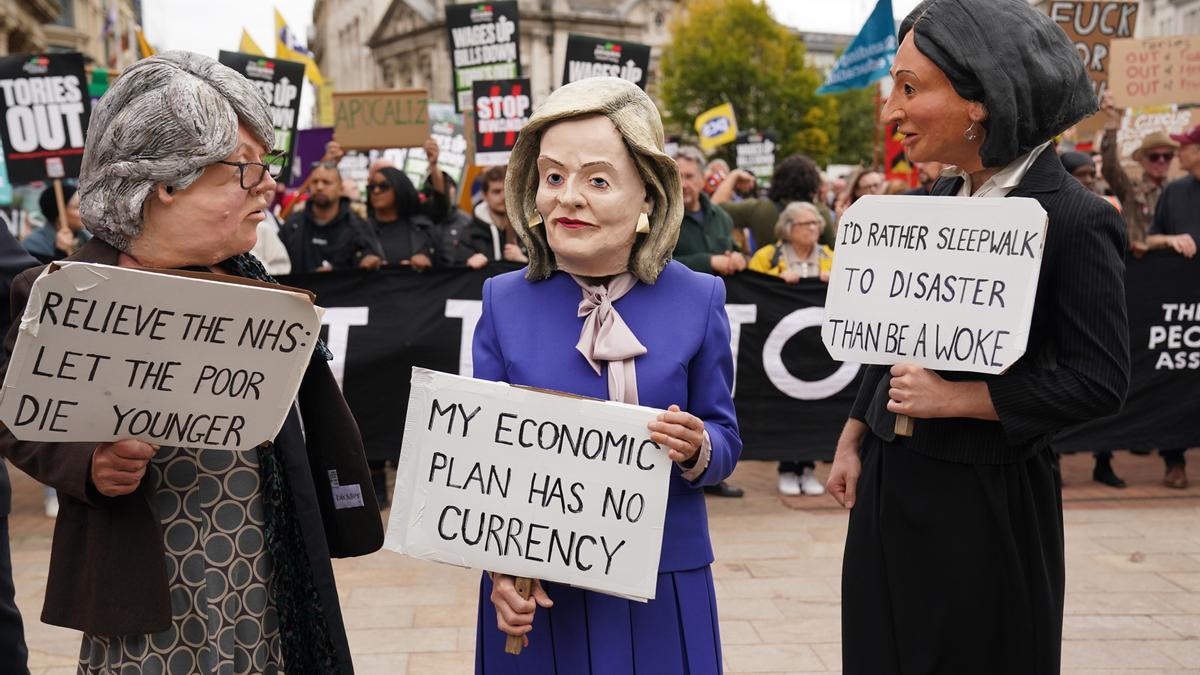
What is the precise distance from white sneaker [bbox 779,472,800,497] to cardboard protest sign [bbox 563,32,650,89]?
12.1 ft

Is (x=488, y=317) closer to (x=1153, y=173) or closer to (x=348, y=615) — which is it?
(x=348, y=615)

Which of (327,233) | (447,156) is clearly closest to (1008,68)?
(327,233)

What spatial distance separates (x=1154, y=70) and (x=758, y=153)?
350 inches

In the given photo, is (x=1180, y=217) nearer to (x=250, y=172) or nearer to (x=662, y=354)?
(x=662, y=354)

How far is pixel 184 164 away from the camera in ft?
7.33

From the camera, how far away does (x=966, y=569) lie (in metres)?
2.58

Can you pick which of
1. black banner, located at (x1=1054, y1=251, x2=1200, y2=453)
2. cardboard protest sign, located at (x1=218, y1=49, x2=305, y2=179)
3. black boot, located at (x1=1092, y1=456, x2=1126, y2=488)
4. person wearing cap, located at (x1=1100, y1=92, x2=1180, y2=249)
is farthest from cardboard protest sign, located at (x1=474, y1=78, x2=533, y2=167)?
black boot, located at (x1=1092, y1=456, x2=1126, y2=488)

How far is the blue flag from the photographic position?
416 inches

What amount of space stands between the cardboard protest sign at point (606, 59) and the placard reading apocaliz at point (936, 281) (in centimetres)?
701

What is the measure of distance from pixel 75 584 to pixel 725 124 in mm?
15246

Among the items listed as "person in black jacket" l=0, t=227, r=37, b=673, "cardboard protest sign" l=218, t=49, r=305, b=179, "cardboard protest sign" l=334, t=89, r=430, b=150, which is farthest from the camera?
"cardboard protest sign" l=334, t=89, r=430, b=150

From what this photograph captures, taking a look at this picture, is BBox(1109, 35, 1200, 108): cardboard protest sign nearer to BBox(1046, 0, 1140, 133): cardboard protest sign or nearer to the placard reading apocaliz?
BBox(1046, 0, 1140, 133): cardboard protest sign

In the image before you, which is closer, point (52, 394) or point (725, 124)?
point (52, 394)

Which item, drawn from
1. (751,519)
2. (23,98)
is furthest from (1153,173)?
(23,98)
